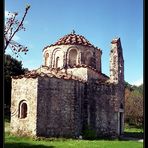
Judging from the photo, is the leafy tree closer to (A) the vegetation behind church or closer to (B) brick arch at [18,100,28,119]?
(A) the vegetation behind church

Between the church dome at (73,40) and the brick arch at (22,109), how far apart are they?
267 inches

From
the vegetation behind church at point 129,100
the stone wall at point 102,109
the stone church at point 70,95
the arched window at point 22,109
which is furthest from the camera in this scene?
the vegetation behind church at point 129,100

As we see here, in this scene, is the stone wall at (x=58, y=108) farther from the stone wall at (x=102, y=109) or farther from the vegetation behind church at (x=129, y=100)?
the vegetation behind church at (x=129, y=100)

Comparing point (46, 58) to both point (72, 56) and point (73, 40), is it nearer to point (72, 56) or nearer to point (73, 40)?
point (72, 56)

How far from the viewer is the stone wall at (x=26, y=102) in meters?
17.6

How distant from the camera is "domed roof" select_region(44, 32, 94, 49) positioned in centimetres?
2334

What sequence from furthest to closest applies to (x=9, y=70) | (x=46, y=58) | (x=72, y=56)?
(x=9, y=70) → (x=46, y=58) → (x=72, y=56)

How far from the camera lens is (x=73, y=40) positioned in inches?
936

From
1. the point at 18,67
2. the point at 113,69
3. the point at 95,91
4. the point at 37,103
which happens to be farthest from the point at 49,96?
the point at 18,67

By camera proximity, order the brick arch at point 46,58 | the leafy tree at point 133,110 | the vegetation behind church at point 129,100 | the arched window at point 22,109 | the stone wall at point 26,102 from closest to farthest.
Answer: the stone wall at point 26,102, the arched window at point 22,109, the brick arch at point 46,58, the vegetation behind church at point 129,100, the leafy tree at point 133,110

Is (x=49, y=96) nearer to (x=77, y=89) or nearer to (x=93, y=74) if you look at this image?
(x=77, y=89)

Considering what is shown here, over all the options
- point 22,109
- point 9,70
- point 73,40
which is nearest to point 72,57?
point 73,40

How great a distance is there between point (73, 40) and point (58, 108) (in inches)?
291

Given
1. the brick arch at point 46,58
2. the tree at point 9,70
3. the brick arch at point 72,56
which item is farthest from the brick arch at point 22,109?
the tree at point 9,70
